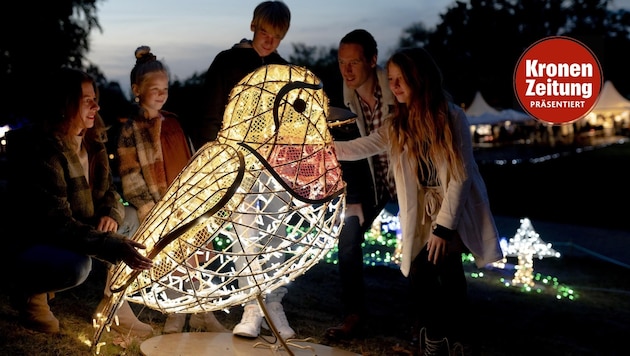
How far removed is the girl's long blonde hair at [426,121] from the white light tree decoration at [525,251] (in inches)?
122

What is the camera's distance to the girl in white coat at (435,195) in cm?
343

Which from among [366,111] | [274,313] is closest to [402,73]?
[366,111]

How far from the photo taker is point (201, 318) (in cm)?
387

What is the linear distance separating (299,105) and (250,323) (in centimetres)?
129

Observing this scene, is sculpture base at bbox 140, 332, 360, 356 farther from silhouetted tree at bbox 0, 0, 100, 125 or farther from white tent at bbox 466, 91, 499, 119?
white tent at bbox 466, 91, 499, 119

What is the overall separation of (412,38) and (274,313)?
2005 inches

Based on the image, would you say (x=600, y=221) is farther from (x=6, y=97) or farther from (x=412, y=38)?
(x=412, y=38)

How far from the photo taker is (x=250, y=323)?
358 centimetres

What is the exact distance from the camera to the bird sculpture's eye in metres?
2.86

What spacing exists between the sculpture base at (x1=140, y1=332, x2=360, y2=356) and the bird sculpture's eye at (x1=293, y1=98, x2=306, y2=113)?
1159mm

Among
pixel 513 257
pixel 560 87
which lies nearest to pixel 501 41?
pixel 560 87

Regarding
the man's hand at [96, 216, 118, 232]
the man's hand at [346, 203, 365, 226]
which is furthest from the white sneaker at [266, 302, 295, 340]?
the man's hand at [96, 216, 118, 232]

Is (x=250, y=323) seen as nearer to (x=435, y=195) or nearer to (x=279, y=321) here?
(x=279, y=321)

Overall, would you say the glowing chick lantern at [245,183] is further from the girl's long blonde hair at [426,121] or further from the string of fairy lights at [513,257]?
the string of fairy lights at [513,257]
